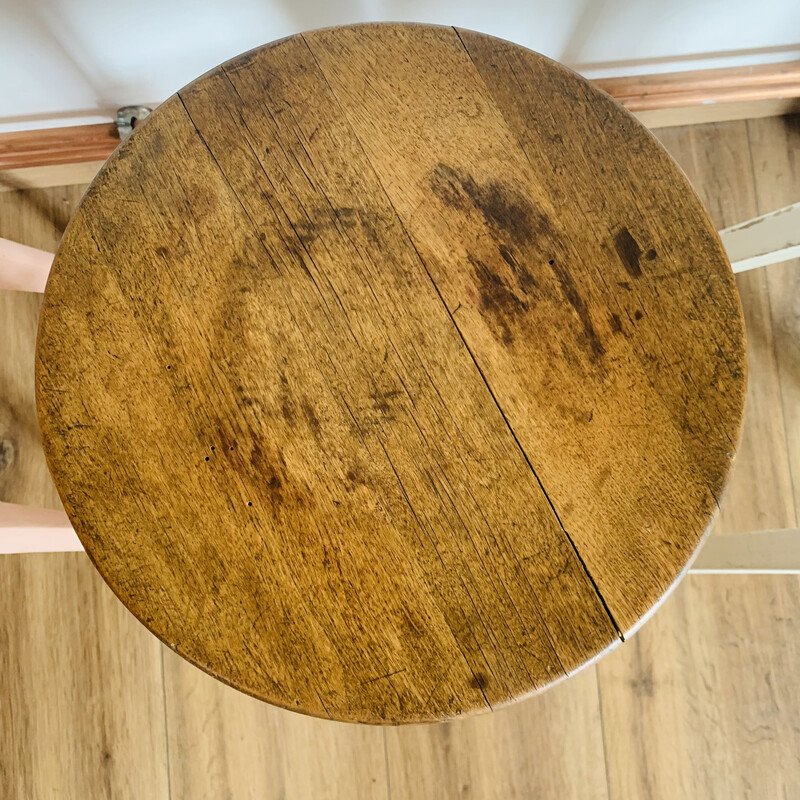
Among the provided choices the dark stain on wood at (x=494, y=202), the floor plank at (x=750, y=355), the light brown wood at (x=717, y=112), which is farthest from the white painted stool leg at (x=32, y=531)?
the light brown wood at (x=717, y=112)

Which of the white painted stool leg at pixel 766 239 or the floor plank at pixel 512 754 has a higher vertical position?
Result: the white painted stool leg at pixel 766 239

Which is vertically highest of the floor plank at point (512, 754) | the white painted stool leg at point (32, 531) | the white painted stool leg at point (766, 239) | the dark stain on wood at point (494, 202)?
the white painted stool leg at point (766, 239)

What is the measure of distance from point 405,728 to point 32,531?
2.08 ft

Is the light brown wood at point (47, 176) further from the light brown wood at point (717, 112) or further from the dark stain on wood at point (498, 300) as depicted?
the light brown wood at point (717, 112)

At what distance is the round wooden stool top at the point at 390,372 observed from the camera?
21.1 inches

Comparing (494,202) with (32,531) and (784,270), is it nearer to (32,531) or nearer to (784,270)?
(32,531)

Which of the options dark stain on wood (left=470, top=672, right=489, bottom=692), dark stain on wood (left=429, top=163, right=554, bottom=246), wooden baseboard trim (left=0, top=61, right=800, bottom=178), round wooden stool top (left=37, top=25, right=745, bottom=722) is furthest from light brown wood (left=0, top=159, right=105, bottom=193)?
dark stain on wood (left=470, top=672, right=489, bottom=692)

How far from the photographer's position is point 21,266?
82 centimetres

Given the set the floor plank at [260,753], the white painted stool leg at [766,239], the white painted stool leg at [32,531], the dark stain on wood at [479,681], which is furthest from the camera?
the floor plank at [260,753]

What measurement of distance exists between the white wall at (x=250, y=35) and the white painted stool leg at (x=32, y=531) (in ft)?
1.98

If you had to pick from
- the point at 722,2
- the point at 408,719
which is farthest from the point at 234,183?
the point at 722,2

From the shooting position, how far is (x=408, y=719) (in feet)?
1.71

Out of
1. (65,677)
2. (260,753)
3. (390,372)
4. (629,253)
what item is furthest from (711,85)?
(65,677)

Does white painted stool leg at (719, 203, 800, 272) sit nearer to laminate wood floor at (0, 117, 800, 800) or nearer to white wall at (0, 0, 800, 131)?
white wall at (0, 0, 800, 131)
